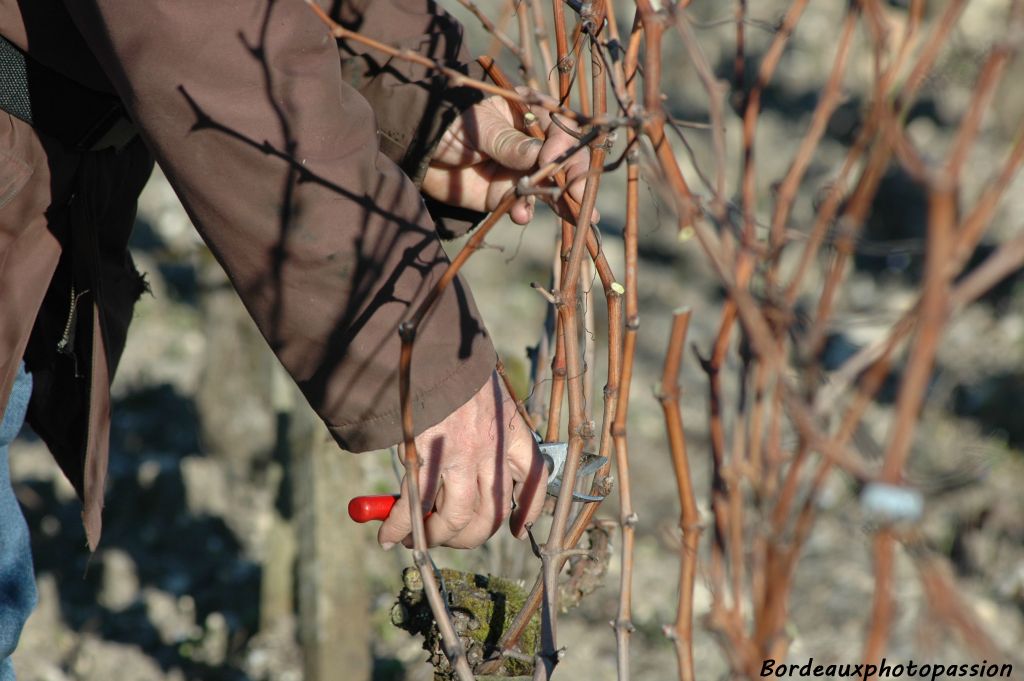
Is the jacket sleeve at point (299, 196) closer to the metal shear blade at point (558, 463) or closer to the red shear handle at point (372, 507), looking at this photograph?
the red shear handle at point (372, 507)

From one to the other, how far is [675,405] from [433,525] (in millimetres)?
459

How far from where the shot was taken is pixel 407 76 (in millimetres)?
1765

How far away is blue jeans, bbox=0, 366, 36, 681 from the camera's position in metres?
1.85

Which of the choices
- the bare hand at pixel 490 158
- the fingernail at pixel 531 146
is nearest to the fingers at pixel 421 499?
the bare hand at pixel 490 158

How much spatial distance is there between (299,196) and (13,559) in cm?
114

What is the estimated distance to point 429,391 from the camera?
4.45ft

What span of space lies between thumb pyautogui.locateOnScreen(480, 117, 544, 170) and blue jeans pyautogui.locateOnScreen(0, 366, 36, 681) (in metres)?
0.96

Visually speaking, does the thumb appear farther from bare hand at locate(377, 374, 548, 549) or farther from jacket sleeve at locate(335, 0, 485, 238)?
bare hand at locate(377, 374, 548, 549)

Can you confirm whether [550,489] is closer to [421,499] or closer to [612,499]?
→ [421,499]

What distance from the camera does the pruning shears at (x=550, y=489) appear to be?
58.8 inches

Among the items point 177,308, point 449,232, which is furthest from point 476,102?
point 177,308

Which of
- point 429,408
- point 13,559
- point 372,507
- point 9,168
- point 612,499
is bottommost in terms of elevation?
point 612,499

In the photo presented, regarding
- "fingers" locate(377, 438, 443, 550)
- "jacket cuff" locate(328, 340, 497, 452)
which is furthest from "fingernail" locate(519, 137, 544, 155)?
"fingers" locate(377, 438, 443, 550)

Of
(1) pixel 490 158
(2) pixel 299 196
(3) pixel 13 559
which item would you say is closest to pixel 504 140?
(1) pixel 490 158
